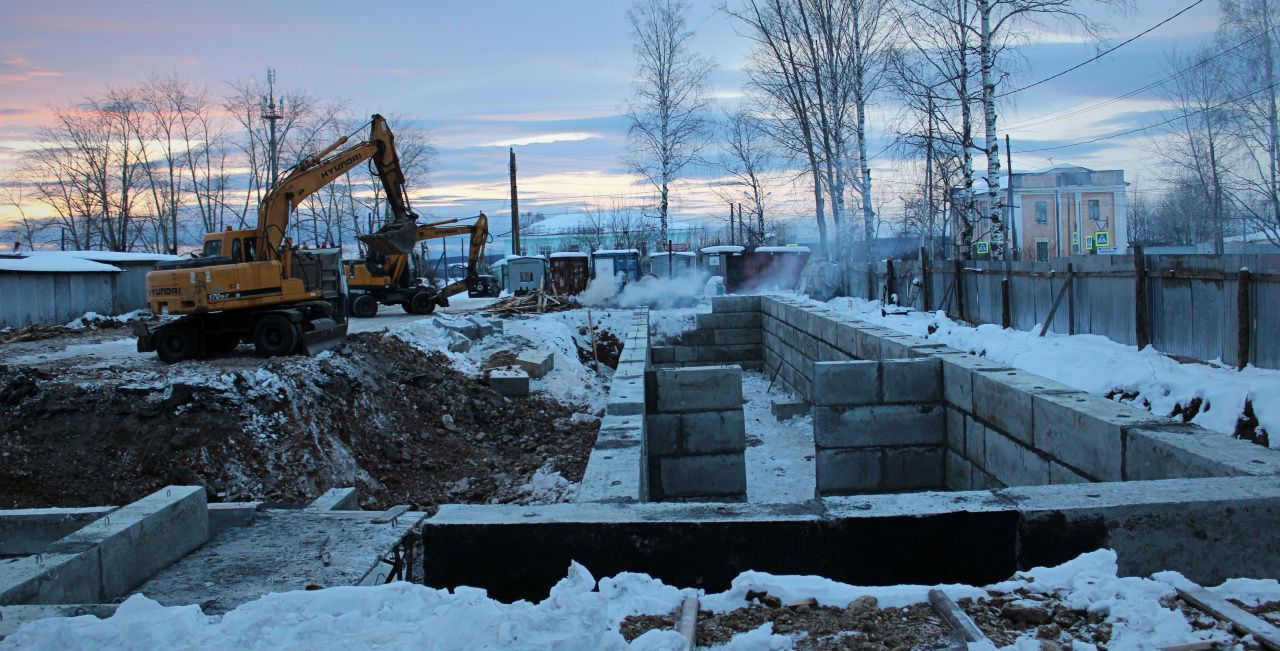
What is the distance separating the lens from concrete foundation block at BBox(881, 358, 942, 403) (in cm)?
874

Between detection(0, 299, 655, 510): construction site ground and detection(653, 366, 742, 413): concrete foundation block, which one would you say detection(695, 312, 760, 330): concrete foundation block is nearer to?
detection(0, 299, 655, 510): construction site ground

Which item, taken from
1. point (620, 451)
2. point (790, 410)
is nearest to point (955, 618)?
point (620, 451)

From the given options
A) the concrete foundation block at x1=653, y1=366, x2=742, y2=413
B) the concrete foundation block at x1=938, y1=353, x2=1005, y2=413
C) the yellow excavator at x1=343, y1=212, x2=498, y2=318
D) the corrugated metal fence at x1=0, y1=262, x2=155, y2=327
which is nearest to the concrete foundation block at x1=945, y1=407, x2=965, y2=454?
the concrete foundation block at x1=938, y1=353, x2=1005, y2=413

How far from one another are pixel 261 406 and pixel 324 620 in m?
8.20

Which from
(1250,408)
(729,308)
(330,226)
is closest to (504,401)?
(729,308)

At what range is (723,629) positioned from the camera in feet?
9.91

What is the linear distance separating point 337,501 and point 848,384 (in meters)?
5.01

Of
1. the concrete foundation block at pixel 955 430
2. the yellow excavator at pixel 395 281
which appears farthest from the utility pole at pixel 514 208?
the concrete foundation block at pixel 955 430

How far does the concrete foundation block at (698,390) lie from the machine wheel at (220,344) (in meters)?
7.18

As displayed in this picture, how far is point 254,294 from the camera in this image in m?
12.7

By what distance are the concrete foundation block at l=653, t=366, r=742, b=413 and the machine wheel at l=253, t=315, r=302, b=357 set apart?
5.79m

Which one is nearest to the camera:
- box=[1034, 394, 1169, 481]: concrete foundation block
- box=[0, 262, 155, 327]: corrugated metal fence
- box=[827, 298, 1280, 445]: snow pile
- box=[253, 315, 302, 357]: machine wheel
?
box=[1034, 394, 1169, 481]: concrete foundation block

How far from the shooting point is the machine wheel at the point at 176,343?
42.5 ft

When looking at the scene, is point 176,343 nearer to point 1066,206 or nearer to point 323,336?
point 323,336
